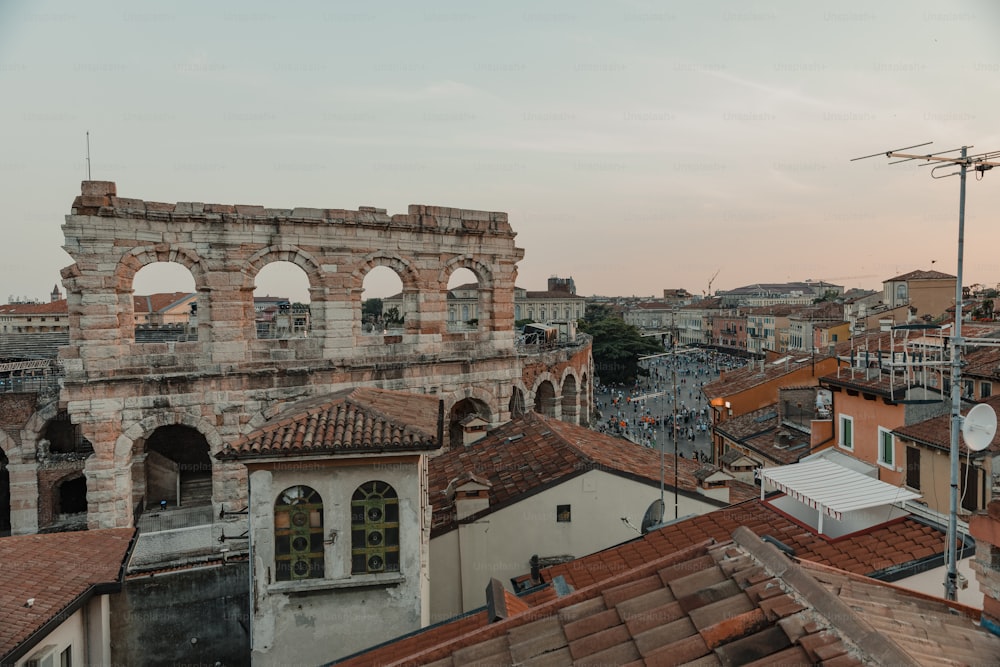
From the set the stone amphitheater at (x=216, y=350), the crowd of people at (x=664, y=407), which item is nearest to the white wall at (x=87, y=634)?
the stone amphitheater at (x=216, y=350)

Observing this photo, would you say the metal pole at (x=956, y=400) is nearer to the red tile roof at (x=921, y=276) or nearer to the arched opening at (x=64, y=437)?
the arched opening at (x=64, y=437)

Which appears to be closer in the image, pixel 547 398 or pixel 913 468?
pixel 913 468

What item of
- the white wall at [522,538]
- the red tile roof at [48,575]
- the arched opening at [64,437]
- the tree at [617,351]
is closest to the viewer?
the red tile roof at [48,575]

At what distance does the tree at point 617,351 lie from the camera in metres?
75.2

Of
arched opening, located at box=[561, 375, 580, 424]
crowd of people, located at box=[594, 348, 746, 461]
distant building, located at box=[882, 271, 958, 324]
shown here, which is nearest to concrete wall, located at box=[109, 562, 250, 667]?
crowd of people, located at box=[594, 348, 746, 461]

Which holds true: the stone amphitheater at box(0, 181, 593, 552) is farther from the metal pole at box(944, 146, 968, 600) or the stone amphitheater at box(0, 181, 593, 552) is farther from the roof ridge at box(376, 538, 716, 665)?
the metal pole at box(944, 146, 968, 600)

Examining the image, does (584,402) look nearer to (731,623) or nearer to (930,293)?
(731,623)

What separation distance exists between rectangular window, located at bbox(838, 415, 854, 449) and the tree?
5412 centimetres

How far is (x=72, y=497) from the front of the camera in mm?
21578

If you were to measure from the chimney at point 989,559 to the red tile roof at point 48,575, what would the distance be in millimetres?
8510

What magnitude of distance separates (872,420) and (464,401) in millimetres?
11773

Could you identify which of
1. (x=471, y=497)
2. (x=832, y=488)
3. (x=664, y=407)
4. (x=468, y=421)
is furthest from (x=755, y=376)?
(x=664, y=407)

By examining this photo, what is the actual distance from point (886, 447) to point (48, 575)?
17.4 meters

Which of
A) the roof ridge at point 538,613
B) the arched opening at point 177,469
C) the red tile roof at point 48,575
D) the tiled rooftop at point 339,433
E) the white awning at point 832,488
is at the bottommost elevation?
the arched opening at point 177,469
